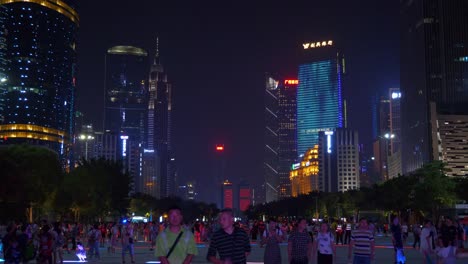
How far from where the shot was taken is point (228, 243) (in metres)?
10.0

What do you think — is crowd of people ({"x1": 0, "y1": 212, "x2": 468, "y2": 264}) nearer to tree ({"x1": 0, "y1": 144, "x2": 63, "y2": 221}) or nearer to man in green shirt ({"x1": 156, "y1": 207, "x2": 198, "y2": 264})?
man in green shirt ({"x1": 156, "y1": 207, "x2": 198, "y2": 264})

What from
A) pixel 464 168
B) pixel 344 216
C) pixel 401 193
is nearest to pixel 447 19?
pixel 464 168

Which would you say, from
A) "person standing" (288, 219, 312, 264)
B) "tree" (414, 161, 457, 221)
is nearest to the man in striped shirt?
"person standing" (288, 219, 312, 264)

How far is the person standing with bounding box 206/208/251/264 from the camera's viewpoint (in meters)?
9.97

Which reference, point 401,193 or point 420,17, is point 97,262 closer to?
point 401,193

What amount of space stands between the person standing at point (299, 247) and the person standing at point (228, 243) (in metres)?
4.67

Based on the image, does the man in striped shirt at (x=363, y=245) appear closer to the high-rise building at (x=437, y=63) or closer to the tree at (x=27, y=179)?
the tree at (x=27, y=179)

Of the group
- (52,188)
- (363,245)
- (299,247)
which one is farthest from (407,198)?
(299,247)

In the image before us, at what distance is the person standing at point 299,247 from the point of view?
14625 millimetres

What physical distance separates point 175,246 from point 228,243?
996 millimetres

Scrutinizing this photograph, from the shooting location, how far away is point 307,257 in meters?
14.6

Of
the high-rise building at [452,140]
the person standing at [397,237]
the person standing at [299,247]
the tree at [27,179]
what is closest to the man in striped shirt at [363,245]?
the person standing at [299,247]

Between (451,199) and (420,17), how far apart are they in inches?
3698

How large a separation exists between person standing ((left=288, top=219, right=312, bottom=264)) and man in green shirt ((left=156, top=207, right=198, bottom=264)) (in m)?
5.59
